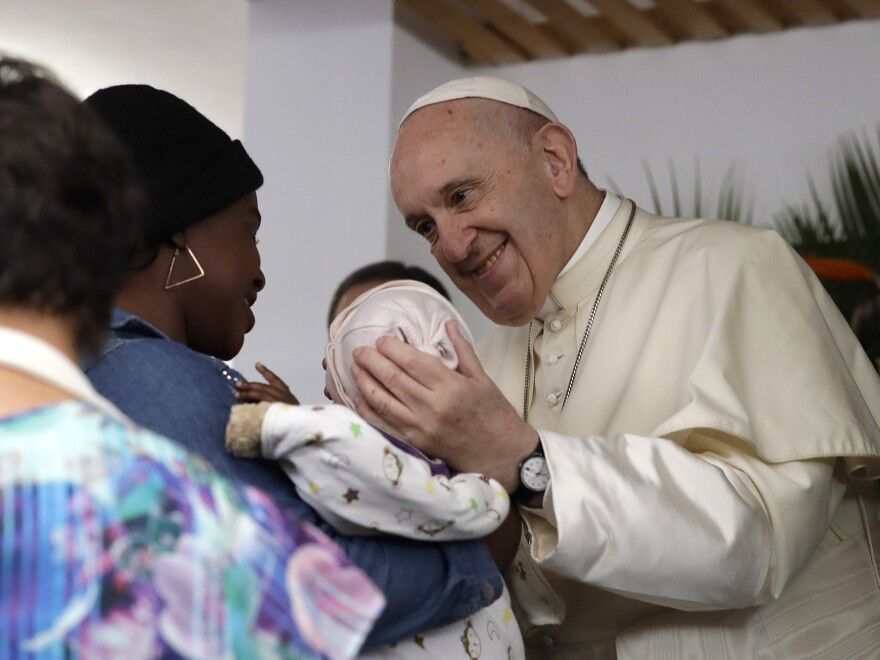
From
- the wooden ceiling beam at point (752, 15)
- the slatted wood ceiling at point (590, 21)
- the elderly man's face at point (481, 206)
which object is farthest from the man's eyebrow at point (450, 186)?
the wooden ceiling beam at point (752, 15)

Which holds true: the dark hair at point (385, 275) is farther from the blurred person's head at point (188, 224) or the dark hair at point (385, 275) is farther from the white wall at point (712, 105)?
the blurred person's head at point (188, 224)

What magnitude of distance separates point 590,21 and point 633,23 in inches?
8.3

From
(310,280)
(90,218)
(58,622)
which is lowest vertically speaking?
(310,280)

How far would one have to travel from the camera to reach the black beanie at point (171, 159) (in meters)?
2.19

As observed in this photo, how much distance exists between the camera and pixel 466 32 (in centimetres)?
646

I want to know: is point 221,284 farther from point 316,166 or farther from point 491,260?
point 316,166

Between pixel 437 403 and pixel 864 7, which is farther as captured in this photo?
pixel 864 7

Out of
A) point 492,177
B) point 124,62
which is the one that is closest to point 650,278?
point 492,177

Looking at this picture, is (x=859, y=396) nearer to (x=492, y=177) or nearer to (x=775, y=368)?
(x=775, y=368)

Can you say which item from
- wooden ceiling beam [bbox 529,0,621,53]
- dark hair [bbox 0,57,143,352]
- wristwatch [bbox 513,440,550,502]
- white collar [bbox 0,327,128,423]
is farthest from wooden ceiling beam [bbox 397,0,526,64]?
white collar [bbox 0,327,128,423]

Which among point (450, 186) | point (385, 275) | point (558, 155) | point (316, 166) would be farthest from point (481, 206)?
point (316, 166)

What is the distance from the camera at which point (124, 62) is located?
8.13 m

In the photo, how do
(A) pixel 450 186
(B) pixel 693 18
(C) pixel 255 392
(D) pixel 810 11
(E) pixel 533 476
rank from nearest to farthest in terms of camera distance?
(C) pixel 255 392 < (E) pixel 533 476 < (A) pixel 450 186 < (D) pixel 810 11 < (B) pixel 693 18

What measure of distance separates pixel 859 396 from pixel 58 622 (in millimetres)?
2199
